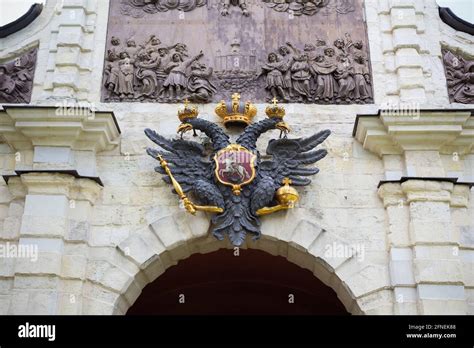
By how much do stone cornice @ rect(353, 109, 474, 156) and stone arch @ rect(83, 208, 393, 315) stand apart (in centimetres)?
124

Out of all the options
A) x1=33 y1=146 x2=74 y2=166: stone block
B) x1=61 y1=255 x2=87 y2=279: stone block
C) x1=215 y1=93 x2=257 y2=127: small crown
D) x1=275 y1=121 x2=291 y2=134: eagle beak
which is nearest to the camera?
x1=61 y1=255 x2=87 y2=279: stone block

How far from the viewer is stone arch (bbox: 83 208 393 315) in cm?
812

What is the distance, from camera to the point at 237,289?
11859 mm

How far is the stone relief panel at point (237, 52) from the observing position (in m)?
9.45

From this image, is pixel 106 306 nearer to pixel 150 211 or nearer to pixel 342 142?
pixel 150 211

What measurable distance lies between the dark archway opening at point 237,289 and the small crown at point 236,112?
2462 mm

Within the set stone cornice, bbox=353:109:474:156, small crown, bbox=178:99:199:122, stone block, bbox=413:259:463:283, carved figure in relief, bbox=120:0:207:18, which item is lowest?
stone block, bbox=413:259:463:283

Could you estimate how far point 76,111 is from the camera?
8719 mm

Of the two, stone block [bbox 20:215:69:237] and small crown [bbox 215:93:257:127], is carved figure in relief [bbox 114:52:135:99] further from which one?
stone block [bbox 20:215:69:237]

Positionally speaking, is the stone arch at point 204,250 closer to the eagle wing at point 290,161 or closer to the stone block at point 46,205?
the eagle wing at point 290,161

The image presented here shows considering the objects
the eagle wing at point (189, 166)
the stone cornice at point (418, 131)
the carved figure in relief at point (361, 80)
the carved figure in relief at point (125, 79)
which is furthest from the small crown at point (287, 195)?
the carved figure in relief at point (125, 79)

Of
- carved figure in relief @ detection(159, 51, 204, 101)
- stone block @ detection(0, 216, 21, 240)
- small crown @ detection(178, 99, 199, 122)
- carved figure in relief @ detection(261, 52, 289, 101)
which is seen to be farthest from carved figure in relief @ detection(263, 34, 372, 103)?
stone block @ detection(0, 216, 21, 240)

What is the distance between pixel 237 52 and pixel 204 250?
2742mm

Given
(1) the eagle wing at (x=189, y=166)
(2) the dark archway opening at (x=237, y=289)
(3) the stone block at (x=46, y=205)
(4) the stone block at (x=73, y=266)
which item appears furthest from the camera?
(2) the dark archway opening at (x=237, y=289)
